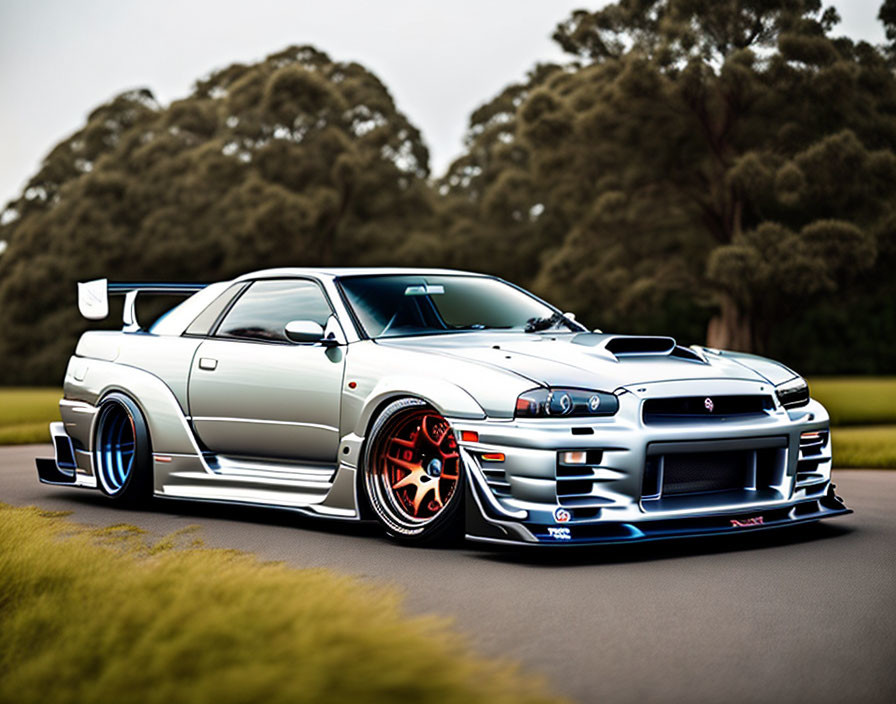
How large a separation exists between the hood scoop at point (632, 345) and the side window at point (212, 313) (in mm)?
2406

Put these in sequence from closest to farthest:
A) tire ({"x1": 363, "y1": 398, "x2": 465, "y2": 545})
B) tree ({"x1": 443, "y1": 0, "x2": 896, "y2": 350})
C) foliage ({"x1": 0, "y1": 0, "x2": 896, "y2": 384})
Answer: tire ({"x1": 363, "y1": 398, "x2": 465, "y2": 545}) < tree ({"x1": 443, "y1": 0, "x2": 896, "y2": 350}) < foliage ({"x1": 0, "y1": 0, "x2": 896, "y2": 384})

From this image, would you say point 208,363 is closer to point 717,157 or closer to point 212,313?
point 212,313

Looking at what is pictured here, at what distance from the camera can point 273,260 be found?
140 ft

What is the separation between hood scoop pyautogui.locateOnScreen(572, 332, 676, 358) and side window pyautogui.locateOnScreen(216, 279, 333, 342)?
1.61 m

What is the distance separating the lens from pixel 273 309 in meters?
8.36

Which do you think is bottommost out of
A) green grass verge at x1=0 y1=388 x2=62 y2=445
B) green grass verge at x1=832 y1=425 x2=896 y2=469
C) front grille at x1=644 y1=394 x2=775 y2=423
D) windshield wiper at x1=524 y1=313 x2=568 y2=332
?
green grass verge at x1=0 y1=388 x2=62 y2=445

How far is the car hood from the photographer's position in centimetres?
677

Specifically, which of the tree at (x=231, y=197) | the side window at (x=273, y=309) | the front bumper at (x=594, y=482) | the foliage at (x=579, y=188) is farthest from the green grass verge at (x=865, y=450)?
the tree at (x=231, y=197)

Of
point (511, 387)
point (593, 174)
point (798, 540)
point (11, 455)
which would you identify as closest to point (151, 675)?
point (511, 387)

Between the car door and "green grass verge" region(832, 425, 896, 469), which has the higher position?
the car door

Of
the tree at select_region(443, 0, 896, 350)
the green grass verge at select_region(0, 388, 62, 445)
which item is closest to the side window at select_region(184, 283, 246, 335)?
the green grass verge at select_region(0, 388, 62, 445)

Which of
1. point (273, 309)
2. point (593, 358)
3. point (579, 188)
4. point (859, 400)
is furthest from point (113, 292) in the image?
point (579, 188)

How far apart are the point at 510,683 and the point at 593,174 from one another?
34608 mm

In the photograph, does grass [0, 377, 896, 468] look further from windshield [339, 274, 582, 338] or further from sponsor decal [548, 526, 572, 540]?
sponsor decal [548, 526, 572, 540]
